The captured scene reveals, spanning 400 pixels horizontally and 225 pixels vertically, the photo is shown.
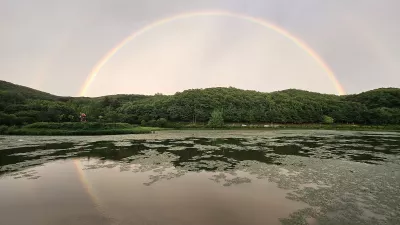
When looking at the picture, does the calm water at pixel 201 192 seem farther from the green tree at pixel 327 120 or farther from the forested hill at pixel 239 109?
the green tree at pixel 327 120

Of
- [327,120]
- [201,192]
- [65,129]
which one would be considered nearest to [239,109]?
[327,120]

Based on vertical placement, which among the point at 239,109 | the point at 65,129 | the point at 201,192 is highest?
the point at 239,109

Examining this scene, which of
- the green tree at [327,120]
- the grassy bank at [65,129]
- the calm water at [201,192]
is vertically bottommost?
the calm water at [201,192]

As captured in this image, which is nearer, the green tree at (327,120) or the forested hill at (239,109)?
the forested hill at (239,109)

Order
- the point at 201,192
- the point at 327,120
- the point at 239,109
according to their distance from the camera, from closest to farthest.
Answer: the point at 201,192 → the point at 327,120 → the point at 239,109

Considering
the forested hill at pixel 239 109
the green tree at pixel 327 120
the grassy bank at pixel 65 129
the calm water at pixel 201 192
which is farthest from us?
the green tree at pixel 327 120

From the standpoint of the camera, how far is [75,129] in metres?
60.8

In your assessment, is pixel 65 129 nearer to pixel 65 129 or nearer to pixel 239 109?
pixel 65 129

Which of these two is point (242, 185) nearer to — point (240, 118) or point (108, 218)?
point (108, 218)

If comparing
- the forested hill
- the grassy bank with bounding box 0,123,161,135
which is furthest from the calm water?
the forested hill

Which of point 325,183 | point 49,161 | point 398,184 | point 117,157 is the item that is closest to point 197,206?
point 325,183

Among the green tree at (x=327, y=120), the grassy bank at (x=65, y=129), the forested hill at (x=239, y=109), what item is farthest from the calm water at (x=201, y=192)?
the green tree at (x=327, y=120)

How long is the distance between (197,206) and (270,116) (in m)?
113

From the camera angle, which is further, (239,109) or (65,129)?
(239,109)
